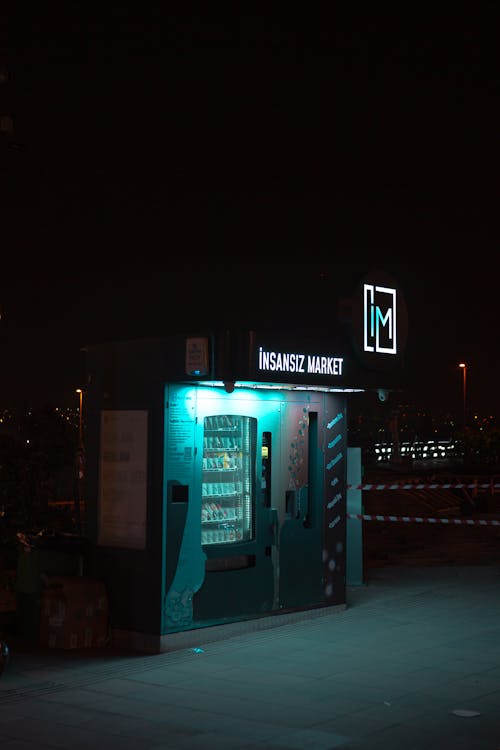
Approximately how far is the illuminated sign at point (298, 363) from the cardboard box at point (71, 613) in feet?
9.06

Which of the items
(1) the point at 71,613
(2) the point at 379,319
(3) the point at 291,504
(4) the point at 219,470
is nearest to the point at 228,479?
(4) the point at 219,470

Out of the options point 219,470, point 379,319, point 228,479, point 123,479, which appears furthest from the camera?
point 379,319

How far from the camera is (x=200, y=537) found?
10.4 metres

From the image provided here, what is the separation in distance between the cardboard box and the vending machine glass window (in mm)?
1326

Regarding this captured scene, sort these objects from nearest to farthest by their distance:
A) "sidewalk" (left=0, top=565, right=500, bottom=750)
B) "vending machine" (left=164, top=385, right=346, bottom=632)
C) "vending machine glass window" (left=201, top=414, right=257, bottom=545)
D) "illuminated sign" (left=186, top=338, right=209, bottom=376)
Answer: "sidewalk" (left=0, top=565, right=500, bottom=750) → "illuminated sign" (left=186, top=338, right=209, bottom=376) → "vending machine" (left=164, top=385, right=346, bottom=632) → "vending machine glass window" (left=201, top=414, right=257, bottom=545)

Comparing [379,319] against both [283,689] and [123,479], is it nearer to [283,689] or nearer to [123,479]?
[123,479]

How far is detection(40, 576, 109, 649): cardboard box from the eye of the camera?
392 inches

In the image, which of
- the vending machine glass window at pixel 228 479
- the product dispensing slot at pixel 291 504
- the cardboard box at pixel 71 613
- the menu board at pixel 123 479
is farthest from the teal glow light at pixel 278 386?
the cardboard box at pixel 71 613

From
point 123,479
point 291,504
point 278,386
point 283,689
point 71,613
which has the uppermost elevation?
point 278,386

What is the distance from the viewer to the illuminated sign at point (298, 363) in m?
10.3

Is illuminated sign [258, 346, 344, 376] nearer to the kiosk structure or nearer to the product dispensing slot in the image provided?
the kiosk structure

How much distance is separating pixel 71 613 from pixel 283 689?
8.68ft

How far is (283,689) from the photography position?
27.1ft

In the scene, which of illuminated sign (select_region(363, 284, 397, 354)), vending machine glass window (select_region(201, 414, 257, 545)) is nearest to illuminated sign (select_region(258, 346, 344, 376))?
illuminated sign (select_region(363, 284, 397, 354))
